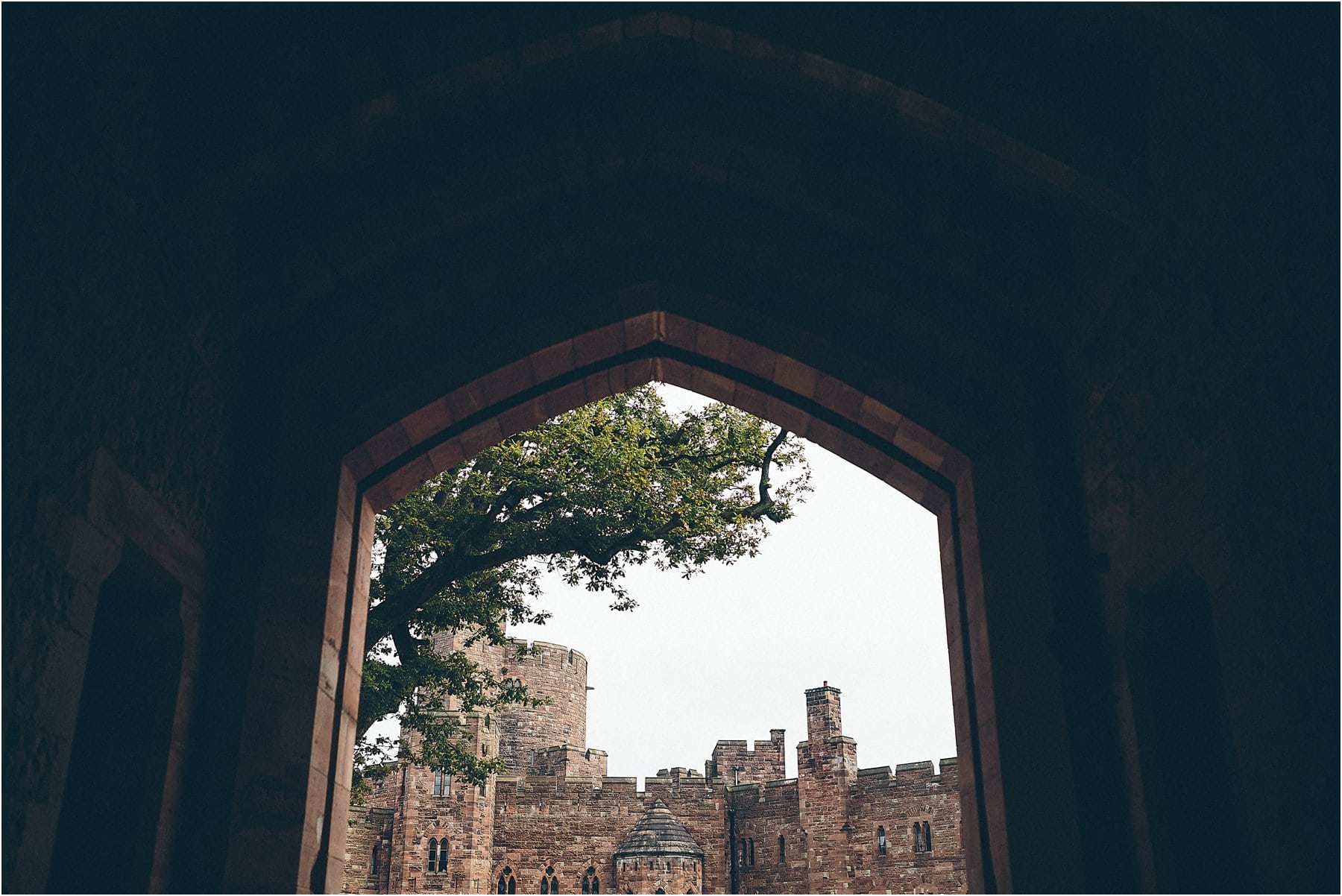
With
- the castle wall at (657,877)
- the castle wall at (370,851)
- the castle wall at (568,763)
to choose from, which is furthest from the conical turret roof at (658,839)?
the castle wall at (370,851)

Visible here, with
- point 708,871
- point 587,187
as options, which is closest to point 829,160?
point 587,187

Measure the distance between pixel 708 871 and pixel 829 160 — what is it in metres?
24.1

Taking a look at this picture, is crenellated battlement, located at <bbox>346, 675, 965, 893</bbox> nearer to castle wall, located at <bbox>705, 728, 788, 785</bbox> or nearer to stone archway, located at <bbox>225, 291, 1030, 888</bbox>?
castle wall, located at <bbox>705, 728, 788, 785</bbox>

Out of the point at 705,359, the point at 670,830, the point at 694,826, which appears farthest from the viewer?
the point at 694,826

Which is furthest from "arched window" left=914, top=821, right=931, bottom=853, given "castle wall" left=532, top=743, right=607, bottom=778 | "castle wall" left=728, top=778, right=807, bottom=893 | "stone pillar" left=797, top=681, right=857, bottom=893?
"castle wall" left=532, top=743, right=607, bottom=778

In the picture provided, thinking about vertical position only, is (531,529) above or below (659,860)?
above

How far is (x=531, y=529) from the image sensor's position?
13.0 m

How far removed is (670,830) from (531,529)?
52.2 ft

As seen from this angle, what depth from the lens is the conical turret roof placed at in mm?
26109

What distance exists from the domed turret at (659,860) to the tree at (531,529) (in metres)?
13.0

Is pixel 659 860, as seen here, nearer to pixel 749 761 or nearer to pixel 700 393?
pixel 749 761

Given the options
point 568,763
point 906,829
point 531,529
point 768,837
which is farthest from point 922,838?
point 531,529

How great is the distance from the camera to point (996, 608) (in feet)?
18.8

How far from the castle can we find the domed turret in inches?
1.3
